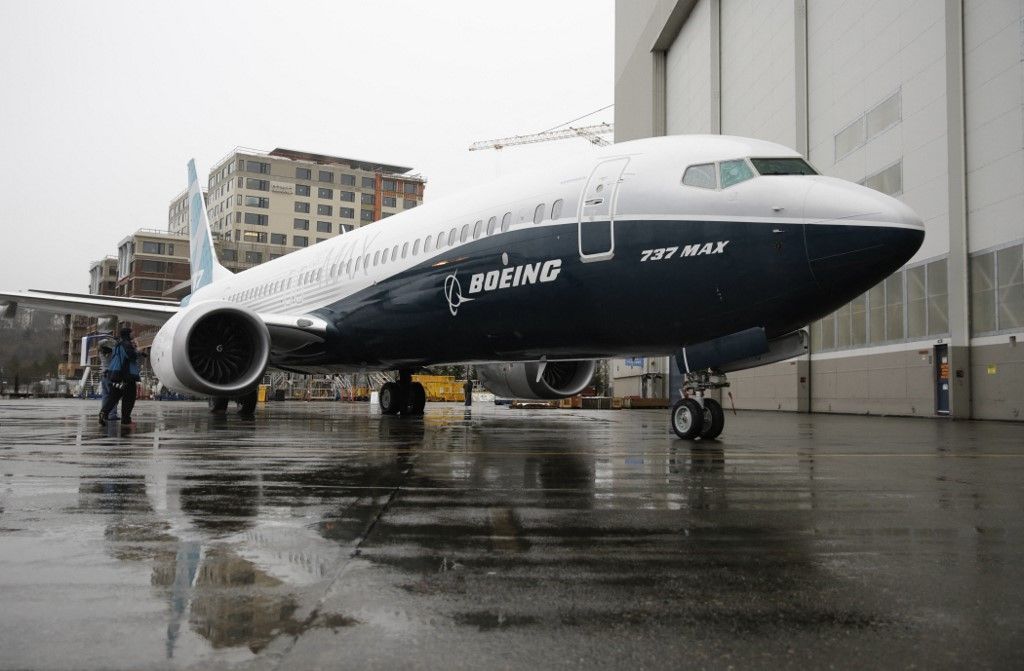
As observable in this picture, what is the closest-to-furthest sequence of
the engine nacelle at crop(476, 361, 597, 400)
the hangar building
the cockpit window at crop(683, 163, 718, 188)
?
the cockpit window at crop(683, 163, 718, 188), the engine nacelle at crop(476, 361, 597, 400), the hangar building

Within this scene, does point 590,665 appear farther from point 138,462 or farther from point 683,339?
point 683,339

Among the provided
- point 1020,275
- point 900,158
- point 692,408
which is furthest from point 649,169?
point 900,158

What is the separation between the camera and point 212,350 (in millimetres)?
13102

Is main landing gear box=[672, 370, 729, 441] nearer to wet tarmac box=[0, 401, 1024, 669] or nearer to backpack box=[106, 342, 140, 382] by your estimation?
wet tarmac box=[0, 401, 1024, 669]

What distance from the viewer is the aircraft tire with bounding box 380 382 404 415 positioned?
17688 millimetres

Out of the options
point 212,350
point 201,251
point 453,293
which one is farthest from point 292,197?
point 453,293

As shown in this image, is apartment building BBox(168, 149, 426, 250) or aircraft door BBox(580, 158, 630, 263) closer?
aircraft door BBox(580, 158, 630, 263)

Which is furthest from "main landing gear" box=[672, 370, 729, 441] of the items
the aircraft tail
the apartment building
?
the apartment building

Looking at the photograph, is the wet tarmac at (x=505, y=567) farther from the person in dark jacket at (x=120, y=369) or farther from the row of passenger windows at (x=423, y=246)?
the person in dark jacket at (x=120, y=369)

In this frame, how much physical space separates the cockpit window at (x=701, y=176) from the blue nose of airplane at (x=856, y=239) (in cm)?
117

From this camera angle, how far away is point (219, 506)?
4629 millimetres

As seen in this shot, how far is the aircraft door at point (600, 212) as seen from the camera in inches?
371

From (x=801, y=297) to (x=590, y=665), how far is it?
6792 millimetres

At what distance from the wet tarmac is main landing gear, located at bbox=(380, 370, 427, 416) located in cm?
1092
